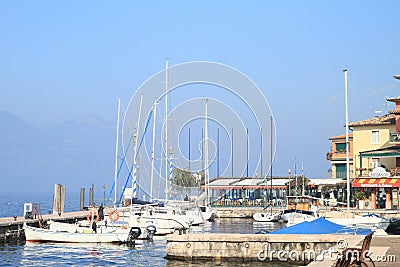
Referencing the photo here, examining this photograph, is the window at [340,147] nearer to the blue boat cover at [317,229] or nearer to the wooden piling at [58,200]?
the wooden piling at [58,200]

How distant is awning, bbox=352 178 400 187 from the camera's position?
192 feet

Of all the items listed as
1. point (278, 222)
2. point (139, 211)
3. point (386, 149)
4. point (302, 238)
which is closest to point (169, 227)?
point (139, 211)

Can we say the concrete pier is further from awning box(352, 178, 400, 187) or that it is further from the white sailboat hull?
awning box(352, 178, 400, 187)

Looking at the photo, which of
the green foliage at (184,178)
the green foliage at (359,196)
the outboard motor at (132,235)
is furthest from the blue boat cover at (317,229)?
the green foliage at (184,178)

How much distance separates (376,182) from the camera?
194 feet

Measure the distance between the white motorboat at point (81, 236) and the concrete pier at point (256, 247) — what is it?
12.0 m

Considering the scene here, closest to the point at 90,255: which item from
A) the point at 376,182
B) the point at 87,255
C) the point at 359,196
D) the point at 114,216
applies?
the point at 87,255

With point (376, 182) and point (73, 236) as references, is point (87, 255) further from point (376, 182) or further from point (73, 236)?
point (376, 182)

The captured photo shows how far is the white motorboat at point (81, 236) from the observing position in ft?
129

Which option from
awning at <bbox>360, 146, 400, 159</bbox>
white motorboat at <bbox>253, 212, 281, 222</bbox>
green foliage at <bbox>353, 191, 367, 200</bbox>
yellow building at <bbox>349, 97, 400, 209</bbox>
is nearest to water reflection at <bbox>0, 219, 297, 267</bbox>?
white motorboat at <bbox>253, 212, 281, 222</bbox>

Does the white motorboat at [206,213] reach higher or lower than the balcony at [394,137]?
lower

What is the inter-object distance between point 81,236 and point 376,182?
99.5 ft

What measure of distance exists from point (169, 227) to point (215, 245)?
65.2 ft

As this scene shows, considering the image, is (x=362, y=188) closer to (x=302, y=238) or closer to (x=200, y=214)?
(x=200, y=214)
